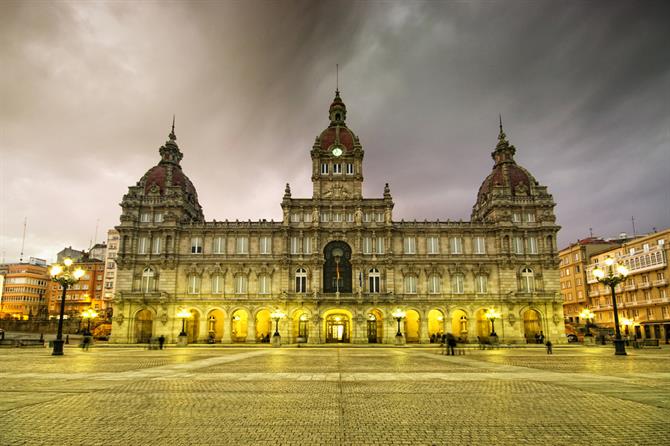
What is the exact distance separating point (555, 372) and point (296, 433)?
1603cm

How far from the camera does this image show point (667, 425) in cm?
947

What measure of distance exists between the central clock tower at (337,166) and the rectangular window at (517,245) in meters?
22.7

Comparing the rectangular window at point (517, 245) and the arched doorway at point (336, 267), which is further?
the rectangular window at point (517, 245)

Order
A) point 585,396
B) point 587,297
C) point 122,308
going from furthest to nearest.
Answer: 1. point 587,297
2. point 122,308
3. point 585,396

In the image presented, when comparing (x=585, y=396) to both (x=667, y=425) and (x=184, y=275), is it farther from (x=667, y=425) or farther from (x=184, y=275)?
(x=184, y=275)

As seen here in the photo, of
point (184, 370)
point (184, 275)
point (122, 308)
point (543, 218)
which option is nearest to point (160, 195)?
point (184, 275)

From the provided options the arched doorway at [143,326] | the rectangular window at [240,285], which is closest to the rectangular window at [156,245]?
the arched doorway at [143,326]

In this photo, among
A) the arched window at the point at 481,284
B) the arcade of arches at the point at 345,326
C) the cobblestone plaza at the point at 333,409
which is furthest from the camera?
the arched window at the point at 481,284

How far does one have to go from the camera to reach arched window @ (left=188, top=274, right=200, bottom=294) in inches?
2353

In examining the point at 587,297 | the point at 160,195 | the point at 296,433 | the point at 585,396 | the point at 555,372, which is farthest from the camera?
the point at 587,297

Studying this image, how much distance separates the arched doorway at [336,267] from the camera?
59625 millimetres

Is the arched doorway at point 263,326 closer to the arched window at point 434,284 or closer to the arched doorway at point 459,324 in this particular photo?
the arched window at point 434,284

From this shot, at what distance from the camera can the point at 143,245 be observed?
61219 millimetres

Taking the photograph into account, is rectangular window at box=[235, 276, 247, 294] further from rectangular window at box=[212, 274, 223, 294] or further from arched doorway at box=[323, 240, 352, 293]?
arched doorway at box=[323, 240, 352, 293]
